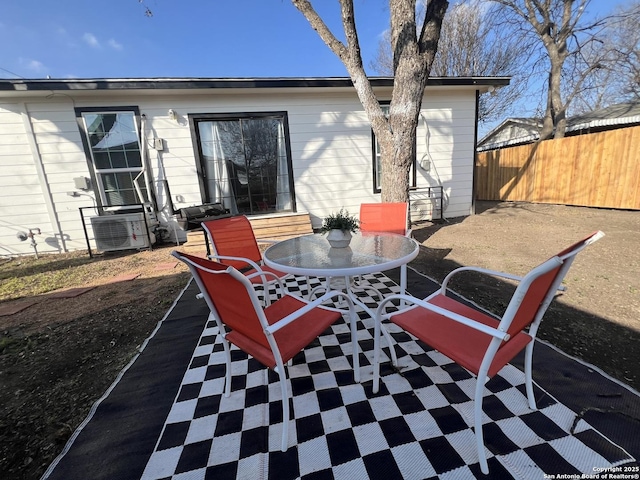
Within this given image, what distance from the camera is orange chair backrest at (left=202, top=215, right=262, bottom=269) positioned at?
2414mm

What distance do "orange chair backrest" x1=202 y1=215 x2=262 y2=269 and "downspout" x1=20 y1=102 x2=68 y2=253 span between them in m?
4.43

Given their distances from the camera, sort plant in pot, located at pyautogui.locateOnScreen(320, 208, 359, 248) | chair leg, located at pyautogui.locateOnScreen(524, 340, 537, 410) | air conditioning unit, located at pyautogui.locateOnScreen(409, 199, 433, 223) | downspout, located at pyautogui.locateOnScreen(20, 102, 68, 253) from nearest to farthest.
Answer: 1. chair leg, located at pyautogui.locateOnScreen(524, 340, 537, 410)
2. plant in pot, located at pyautogui.locateOnScreen(320, 208, 359, 248)
3. downspout, located at pyautogui.locateOnScreen(20, 102, 68, 253)
4. air conditioning unit, located at pyautogui.locateOnScreen(409, 199, 433, 223)

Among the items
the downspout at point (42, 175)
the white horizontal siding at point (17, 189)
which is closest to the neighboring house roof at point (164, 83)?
the downspout at point (42, 175)

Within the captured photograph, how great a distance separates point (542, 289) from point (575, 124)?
12298 mm

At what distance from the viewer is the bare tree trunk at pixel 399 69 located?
11.8ft

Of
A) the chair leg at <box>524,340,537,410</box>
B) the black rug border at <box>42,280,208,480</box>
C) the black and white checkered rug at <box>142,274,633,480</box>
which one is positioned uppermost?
the chair leg at <box>524,340,537,410</box>

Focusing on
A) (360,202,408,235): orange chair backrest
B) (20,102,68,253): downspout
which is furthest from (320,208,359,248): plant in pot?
(20,102,68,253): downspout

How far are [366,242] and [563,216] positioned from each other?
21.6 ft

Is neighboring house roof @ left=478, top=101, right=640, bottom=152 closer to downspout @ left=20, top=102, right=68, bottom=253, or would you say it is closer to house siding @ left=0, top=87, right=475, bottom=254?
house siding @ left=0, top=87, right=475, bottom=254

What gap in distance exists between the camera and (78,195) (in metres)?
4.84

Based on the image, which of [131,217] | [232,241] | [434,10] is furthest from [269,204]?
[434,10]

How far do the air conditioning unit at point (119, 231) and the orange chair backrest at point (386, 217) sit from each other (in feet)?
13.3

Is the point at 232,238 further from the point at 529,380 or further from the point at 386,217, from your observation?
the point at 529,380

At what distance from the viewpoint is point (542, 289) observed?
109 cm
